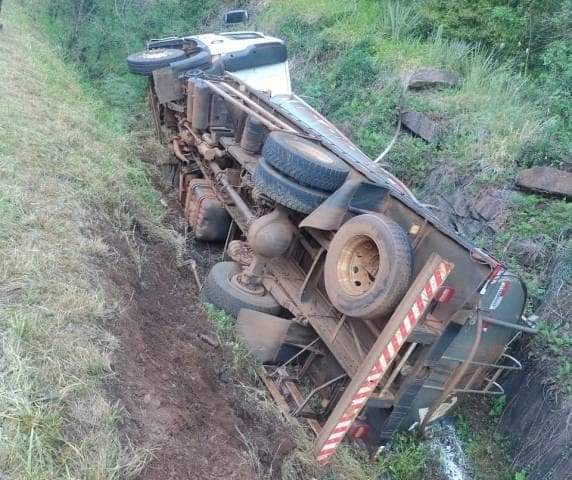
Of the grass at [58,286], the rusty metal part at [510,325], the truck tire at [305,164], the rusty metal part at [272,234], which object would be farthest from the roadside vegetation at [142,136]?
the truck tire at [305,164]

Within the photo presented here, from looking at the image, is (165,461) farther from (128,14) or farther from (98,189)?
(128,14)

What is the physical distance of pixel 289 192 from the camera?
4.42 m

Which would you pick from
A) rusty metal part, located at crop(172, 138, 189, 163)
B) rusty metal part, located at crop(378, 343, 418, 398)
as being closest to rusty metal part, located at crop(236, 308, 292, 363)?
rusty metal part, located at crop(378, 343, 418, 398)


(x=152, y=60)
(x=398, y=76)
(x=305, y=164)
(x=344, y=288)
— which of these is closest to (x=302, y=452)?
(x=344, y=288)

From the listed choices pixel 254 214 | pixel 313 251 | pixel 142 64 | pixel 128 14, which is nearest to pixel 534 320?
pixel 313 251

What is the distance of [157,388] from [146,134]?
6.30 m

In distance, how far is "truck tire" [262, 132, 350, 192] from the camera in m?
4.34

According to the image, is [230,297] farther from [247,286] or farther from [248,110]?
[248,110]

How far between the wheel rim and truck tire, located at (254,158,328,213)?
2.20 feet

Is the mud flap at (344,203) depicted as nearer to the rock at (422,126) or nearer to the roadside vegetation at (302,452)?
the roadside vegetation at (302,452)

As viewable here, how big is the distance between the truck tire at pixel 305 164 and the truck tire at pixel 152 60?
12.8ft

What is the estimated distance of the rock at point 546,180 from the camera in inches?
210

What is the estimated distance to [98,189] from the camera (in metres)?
5.30

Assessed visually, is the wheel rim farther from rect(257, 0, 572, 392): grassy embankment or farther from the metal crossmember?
rect(257, 0, 572, 392): grassy embankment
